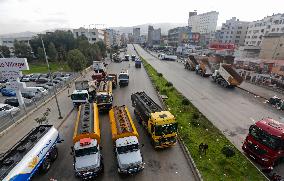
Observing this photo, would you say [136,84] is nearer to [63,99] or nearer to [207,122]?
[63,99]

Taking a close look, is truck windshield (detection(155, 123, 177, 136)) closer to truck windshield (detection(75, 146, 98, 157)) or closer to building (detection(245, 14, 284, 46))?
truck windshield (detection(75, 146, 98, 157))

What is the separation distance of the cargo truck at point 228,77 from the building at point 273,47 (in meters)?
29.3

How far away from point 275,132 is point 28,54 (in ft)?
280

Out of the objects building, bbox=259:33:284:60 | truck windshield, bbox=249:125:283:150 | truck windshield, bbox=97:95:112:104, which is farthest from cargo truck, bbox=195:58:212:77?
truck windshield, bbox=249:125:283:150

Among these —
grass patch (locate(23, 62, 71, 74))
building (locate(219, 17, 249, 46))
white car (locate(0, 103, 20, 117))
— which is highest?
building (locate(219, 17, 249, 46))

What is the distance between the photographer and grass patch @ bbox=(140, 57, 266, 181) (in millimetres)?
14531

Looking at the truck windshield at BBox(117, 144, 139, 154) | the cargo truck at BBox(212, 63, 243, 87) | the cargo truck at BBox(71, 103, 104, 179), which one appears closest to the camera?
the cargo truck at BBox(71, 103, 104, 179)

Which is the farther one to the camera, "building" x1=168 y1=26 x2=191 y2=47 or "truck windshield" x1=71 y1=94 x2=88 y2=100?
"building" x1=168 y1=26 x2=191 y2=47

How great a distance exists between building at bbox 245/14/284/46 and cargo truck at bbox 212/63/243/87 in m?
58.3

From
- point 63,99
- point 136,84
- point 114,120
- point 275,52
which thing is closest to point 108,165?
point 114,120

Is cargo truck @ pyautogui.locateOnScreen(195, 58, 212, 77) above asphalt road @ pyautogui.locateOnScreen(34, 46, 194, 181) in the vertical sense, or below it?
above

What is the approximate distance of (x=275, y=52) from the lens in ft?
190

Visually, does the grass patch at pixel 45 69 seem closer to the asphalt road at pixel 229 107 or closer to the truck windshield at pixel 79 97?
the truck windshield at pixel 79 97

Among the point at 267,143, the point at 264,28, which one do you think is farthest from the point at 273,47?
the point at 267,143
